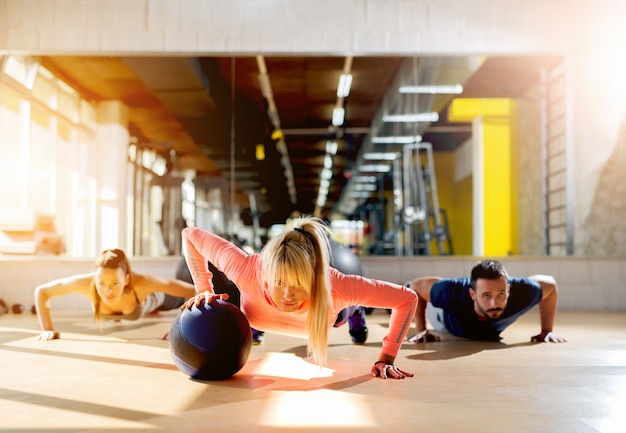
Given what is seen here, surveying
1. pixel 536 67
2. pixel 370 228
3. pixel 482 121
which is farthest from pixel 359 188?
pixel 536 67

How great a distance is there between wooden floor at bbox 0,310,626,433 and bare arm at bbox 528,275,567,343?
0.14 m

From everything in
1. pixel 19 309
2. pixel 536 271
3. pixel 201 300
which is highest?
pixel 201 300

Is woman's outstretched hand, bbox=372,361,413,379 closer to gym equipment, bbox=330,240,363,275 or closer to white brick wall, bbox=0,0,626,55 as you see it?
gym equipment, bbox=330,240,363,275

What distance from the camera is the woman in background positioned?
3543 mm

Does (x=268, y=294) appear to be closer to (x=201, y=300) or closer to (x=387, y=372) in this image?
(x=201, y=300)

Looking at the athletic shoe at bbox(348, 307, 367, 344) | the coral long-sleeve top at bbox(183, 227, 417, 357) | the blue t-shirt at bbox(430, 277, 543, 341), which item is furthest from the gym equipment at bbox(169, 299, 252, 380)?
the blue t-shirt at bbox(430, 277, 543, 341)

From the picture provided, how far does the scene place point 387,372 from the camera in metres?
2.41

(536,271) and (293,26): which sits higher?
(293,26)

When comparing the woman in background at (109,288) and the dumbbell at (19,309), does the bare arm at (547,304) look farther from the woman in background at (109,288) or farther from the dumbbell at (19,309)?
the dumbbell at (19,309)

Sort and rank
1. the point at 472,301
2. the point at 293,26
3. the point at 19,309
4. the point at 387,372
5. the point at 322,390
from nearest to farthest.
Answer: the point at 322,390 < the point at 387,372 < the point at 472,301 < the point at 19,309 < the point at 293,26

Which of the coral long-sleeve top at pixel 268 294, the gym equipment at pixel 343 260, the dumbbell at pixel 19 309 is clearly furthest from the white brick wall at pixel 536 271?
the coral long-sleeve top at pixel 268 294

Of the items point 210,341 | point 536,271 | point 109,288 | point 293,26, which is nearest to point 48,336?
point 109,288

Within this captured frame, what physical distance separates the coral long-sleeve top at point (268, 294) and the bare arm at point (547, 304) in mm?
1284

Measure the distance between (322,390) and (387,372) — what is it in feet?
1.15
